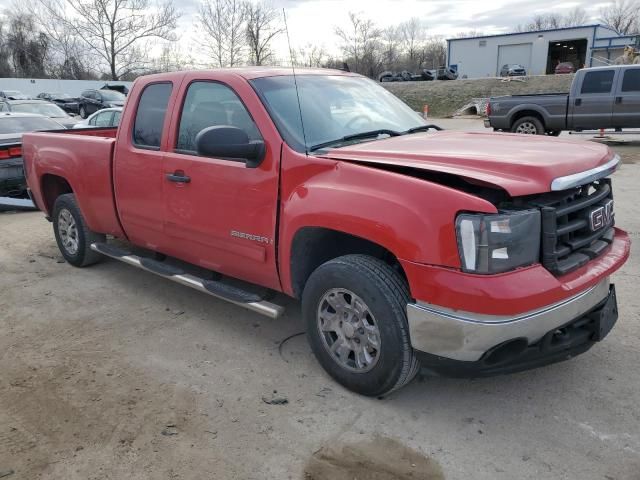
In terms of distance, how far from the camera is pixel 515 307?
102 inches

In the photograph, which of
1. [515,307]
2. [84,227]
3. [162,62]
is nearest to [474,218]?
[515,307]

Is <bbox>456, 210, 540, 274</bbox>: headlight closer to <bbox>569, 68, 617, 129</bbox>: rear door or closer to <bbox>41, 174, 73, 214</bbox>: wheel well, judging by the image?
<bbox>41, 174, 73, 214</bbox>: wheel well

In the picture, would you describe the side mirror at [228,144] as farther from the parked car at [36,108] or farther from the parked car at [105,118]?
the parked car at [36,108]

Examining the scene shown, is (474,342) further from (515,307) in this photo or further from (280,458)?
(280,458)

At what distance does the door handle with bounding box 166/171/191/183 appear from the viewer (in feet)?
13.2

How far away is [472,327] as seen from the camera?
263 centimetres

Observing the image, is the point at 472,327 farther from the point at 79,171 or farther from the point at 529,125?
the point at 529,125

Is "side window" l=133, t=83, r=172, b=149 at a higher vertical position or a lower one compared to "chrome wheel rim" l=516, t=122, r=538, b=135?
higher

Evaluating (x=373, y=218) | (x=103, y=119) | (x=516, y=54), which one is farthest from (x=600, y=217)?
(x=516, y=54)

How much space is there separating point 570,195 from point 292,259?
5.36ft

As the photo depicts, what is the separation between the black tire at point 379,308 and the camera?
2.92m

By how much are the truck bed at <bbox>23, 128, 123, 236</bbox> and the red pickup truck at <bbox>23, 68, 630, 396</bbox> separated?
1.03 feet

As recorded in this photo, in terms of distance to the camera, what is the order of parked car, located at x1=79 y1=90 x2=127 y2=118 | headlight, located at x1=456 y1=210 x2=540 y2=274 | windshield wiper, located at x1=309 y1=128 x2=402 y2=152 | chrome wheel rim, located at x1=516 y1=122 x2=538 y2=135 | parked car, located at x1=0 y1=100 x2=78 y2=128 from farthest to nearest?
parked car, located at x1=79 y1=90 x2=127 y2=118, parked car, located at x1=0 y1=100 x2=78 y2=128, chrome wheel rim, located at x1=516 y1=122 x2=538 y2=135, windshield wiper, located at x1=309 y1=128 x2=402 y2=152, headlight, located at x1=456 y1=210 x2=540 y2=274

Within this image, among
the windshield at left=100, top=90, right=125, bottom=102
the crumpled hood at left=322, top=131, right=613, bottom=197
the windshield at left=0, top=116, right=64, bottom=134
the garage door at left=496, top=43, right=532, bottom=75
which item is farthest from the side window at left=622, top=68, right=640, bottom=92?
the garage door at left=496, top=43, right=532, bottom=75
